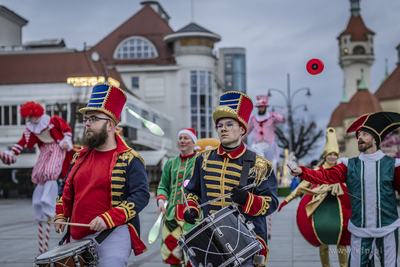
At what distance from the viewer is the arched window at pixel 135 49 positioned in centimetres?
5384

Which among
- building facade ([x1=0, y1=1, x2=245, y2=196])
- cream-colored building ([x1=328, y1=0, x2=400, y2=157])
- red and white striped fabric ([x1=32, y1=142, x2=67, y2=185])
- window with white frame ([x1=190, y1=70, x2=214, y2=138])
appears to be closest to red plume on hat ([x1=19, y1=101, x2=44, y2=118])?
red and white striped fabric ([x1=32, y1=142, x2=67, y2=185])

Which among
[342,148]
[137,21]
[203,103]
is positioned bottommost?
[342,148]

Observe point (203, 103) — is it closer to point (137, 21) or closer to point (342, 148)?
point (137, 21)

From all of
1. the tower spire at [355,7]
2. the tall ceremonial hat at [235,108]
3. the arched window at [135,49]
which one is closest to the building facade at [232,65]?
the arched window at [135,49]

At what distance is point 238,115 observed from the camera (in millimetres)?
4633

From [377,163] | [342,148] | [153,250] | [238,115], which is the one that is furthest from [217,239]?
[342,148]

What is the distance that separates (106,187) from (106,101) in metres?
0.72

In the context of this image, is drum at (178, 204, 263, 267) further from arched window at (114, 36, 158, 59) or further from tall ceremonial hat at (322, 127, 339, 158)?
arched window at (114, 36, 158, 59)

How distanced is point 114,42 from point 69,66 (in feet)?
50.8

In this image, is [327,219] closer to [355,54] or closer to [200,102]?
[200,102]

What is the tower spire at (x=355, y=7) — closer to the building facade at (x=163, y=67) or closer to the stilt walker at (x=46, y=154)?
the building facade at (x=163, y=67)

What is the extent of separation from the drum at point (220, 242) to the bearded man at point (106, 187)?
512mm

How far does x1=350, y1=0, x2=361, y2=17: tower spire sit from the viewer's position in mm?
114887

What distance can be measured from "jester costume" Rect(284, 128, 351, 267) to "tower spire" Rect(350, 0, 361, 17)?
11343 cm
